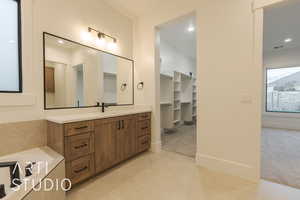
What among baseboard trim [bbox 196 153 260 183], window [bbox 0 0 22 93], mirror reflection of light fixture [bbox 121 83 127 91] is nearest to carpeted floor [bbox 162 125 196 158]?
baseboard trim [bbox 196 153 260 183]

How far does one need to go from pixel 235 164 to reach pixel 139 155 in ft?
5.32

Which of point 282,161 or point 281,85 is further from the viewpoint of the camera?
point 281,85

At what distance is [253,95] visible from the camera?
190cm

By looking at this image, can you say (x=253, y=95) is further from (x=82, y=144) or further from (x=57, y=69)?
(x=57, y=69)

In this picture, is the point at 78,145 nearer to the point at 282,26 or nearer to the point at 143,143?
the point at 143,143

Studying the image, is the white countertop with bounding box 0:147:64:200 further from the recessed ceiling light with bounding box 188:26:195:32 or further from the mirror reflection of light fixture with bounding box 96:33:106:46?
the recessed ceiling light with bounding box 188:26:195:32

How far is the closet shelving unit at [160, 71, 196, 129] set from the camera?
422 centimetres

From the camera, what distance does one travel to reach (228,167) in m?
2.08

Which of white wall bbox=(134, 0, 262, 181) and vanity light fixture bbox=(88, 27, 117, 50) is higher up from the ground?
vanity light fixture bbox=(88, 27, 117, 50)

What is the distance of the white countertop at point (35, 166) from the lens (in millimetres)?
975

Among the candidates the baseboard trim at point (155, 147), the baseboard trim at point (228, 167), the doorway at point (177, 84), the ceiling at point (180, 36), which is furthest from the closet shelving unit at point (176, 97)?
the baseboard trim at point (228, 167)

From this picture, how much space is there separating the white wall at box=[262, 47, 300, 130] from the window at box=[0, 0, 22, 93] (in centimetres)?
680

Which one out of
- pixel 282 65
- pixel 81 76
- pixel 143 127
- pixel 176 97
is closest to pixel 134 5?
pixel 81 76

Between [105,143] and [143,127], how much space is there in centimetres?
89
